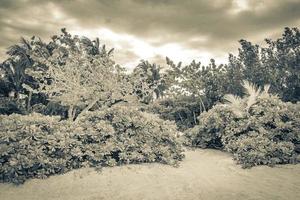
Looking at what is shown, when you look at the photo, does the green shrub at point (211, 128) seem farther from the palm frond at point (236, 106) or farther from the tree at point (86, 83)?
the tree at point (86, 83)

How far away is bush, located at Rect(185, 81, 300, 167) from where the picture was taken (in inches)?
359

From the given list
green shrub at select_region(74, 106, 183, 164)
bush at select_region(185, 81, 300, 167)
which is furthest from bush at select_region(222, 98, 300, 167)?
green shrub at select_region(74, 106, 183, 164)

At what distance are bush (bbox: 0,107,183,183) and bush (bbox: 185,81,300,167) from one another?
2.21 meters

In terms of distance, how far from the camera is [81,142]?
8.09 m

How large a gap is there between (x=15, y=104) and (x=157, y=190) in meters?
21.3

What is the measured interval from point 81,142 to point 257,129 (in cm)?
575

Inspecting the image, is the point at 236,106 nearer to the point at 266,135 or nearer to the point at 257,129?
the point at 257,129

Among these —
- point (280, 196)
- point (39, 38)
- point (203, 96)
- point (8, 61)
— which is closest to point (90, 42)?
point (39, 38)

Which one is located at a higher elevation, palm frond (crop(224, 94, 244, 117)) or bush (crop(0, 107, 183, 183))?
palm frond (crop(224, 94, 244, 117))

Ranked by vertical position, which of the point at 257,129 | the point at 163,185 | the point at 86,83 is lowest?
the point at 163,185

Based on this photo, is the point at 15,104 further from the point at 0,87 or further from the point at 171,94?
the point at 171,94

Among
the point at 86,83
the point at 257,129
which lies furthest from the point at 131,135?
the point at 86,83

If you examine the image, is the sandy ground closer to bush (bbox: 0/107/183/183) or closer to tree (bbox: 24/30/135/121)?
bush (bbox: 0/107/183/183)

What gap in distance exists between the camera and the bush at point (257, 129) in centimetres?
912
